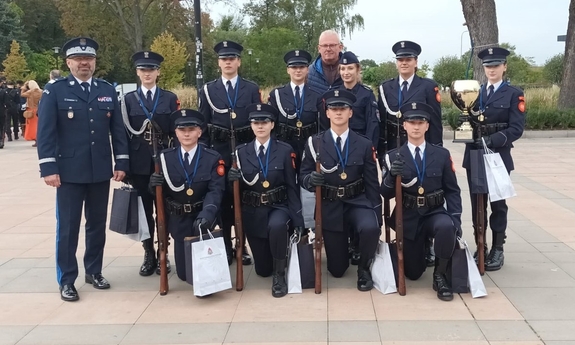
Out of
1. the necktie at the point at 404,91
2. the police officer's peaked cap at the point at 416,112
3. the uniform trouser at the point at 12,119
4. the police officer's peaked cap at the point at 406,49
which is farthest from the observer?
the uniform trouser at the point at 12,119

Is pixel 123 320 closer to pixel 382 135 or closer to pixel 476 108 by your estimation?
pixel 382 135

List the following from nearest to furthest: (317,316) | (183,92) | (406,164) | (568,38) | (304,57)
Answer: (317,316) < (406,164) < (304,57) < (568,38) < (183,92)

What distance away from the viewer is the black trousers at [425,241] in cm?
455

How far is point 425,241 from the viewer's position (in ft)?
16.0

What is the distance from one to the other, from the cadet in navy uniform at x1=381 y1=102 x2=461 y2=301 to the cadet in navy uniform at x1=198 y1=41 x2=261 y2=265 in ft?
4.58

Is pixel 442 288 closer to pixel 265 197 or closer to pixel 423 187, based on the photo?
pixel 423 187

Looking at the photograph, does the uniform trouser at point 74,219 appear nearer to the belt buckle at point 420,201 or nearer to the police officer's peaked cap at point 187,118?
the police officer's peaked cap at point 187,118

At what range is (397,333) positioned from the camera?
3.91 m

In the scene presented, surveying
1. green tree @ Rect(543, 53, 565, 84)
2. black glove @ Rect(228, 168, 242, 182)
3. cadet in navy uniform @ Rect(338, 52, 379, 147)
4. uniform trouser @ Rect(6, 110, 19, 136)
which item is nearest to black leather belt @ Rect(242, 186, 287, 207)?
black glove @ Rect(228, 168, 242, 182)

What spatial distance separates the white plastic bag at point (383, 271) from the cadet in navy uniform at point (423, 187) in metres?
0.23

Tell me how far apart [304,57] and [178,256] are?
6.96 feet

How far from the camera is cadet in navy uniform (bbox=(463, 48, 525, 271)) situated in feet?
16.7

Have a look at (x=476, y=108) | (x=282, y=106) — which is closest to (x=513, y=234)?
(x=476, y=108)

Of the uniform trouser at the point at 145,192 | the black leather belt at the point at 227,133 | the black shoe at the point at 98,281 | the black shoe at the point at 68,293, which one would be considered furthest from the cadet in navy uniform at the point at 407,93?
the black shoe at the point at 68,293
